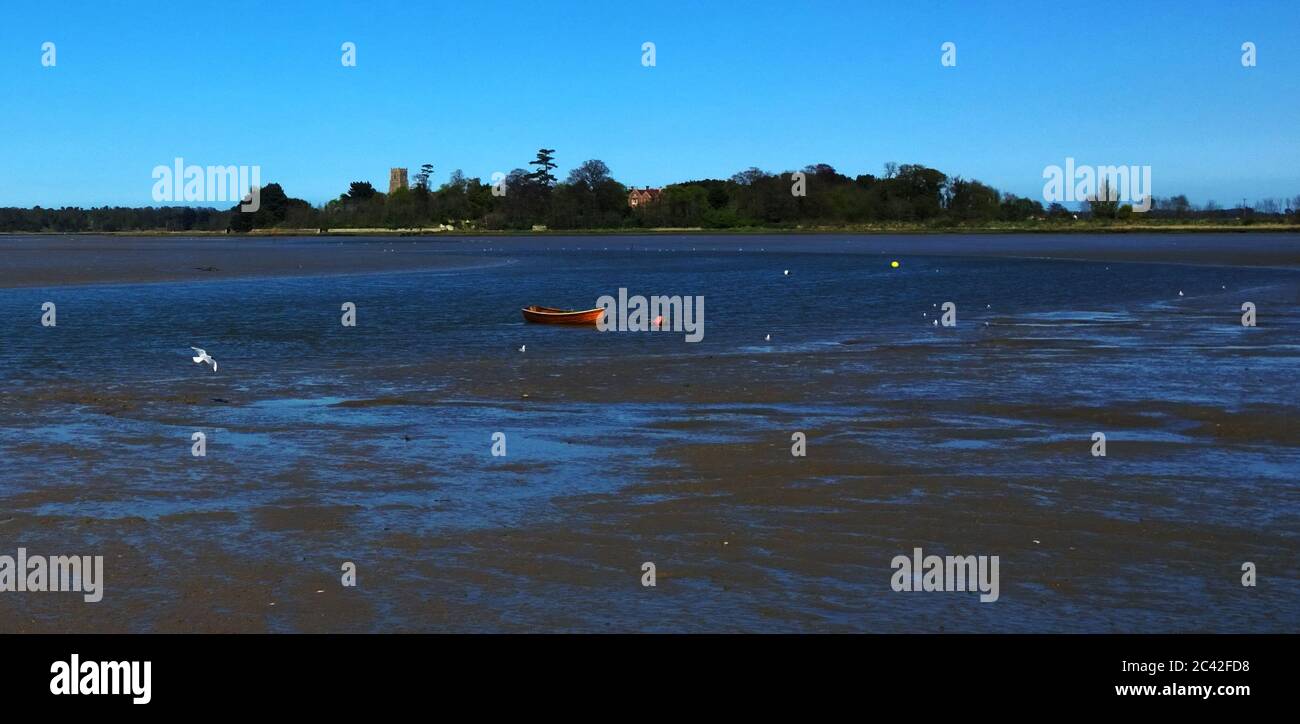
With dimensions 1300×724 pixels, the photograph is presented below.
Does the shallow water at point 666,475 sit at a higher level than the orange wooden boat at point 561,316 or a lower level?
lower

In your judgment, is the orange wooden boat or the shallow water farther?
the orange wooden boat

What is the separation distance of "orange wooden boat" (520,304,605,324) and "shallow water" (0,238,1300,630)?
4.03 meters

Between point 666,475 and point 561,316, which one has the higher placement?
point 561,316

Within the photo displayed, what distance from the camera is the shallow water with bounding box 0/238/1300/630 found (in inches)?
394

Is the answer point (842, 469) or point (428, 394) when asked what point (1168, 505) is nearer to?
point (842, 469)

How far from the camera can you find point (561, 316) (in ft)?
119

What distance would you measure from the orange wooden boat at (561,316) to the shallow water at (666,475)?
4026mm

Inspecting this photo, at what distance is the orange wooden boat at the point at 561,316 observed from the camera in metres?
35.6

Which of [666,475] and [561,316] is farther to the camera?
[561,316]

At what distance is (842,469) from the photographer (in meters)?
15.1

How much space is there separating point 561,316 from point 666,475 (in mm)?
21788
